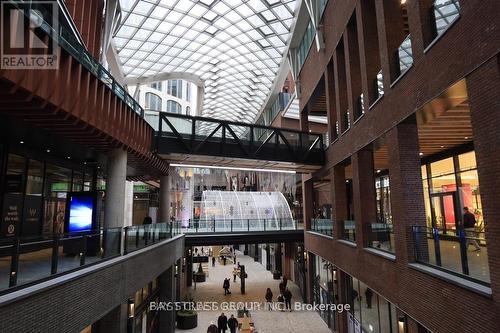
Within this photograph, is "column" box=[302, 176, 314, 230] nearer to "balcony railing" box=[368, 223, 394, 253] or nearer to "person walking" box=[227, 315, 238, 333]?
"person walking" box=[227, 315, 238, 333]

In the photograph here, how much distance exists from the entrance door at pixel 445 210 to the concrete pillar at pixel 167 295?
15.0 metres

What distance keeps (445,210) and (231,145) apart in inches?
461

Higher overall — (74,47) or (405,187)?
(74,47)

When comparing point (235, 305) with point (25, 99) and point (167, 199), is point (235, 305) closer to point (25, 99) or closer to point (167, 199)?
point (167, 199)

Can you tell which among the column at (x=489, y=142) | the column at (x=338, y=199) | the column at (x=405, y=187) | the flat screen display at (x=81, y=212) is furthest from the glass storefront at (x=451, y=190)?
the flat screen display at (x=81, y=212)

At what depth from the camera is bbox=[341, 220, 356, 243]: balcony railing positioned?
52.7 feet

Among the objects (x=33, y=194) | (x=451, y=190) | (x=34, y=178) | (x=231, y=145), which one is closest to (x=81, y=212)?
(x=33, y=194)

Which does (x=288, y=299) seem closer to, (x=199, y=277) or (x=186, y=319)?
(x=186, y=319)

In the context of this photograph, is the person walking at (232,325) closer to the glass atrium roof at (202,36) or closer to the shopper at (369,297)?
the shopper at (369,297)

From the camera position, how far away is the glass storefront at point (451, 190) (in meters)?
13.7

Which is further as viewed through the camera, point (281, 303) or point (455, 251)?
point (281, 303)

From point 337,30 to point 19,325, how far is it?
59.9 feet

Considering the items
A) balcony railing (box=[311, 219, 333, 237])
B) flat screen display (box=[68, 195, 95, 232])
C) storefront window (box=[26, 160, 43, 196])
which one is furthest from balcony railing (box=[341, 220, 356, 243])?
storefront window (box=[26, 160, 43, 196])

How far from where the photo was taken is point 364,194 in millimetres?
14508
